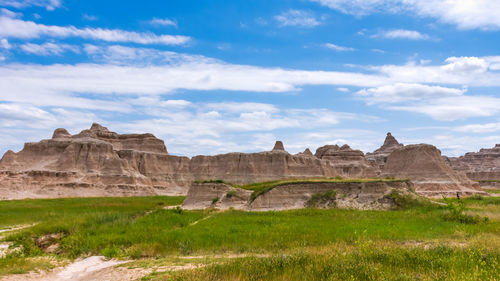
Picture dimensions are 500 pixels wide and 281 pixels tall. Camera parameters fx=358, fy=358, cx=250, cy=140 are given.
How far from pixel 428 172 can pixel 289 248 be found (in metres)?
71.5

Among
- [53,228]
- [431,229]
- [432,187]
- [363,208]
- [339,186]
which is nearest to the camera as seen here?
[431,229]

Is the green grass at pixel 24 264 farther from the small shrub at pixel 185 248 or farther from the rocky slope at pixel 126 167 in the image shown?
the rocky slope at pixel 126 167

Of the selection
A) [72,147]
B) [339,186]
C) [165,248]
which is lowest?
[165,248]

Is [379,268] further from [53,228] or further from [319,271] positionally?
[53,228]

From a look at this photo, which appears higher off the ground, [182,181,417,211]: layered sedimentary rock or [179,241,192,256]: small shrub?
[182,181,417,211]: layered sedimentary rock

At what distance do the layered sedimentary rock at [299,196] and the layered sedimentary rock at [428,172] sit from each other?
42763 millimetres

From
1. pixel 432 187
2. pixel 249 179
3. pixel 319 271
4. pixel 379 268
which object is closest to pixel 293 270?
pixel 319 271

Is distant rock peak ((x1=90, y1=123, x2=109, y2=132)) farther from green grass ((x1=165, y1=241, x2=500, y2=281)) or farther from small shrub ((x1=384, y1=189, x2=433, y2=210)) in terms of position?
green grass ((x1=165, y1=241, x2=500, y2=281))

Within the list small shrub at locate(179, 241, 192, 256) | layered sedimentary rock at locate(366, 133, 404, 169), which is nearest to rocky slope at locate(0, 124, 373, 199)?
layered sedimentary rock at locate(366, 133, 404, 169)

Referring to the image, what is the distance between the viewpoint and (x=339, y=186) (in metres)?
34.0

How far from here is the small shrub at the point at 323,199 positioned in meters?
32.7

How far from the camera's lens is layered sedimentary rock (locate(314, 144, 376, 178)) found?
4503 inches

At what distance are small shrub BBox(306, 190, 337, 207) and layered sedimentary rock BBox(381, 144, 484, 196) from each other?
4391 centimetres

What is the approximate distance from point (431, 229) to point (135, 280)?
14.5 metres
